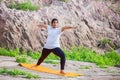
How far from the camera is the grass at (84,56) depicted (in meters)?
13.4

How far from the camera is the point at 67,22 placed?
16.0 metres

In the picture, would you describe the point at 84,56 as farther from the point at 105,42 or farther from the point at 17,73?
the point at 17,73

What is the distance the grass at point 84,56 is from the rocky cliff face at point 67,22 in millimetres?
370

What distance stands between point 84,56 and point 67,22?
6.83 feet

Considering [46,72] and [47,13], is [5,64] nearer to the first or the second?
[46,72]

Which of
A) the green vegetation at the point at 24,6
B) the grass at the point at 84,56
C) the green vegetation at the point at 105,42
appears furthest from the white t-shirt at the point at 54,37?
the green vegetation at the point at 105,42

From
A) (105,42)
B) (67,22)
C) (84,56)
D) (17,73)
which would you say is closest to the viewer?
(17,73)

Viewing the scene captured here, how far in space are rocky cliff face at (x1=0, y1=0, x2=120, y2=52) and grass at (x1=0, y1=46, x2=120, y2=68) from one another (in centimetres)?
37

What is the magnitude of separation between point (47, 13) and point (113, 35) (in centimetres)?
343

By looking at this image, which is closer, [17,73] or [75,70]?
[17,73]

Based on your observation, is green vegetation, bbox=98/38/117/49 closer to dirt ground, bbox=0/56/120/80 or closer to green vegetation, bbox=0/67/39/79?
dirt ground, bbox=0/56/120/80

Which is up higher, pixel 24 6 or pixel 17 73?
pixel 24 6

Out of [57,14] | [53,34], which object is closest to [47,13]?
[57,14]

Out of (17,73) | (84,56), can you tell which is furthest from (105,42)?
(17,73)
